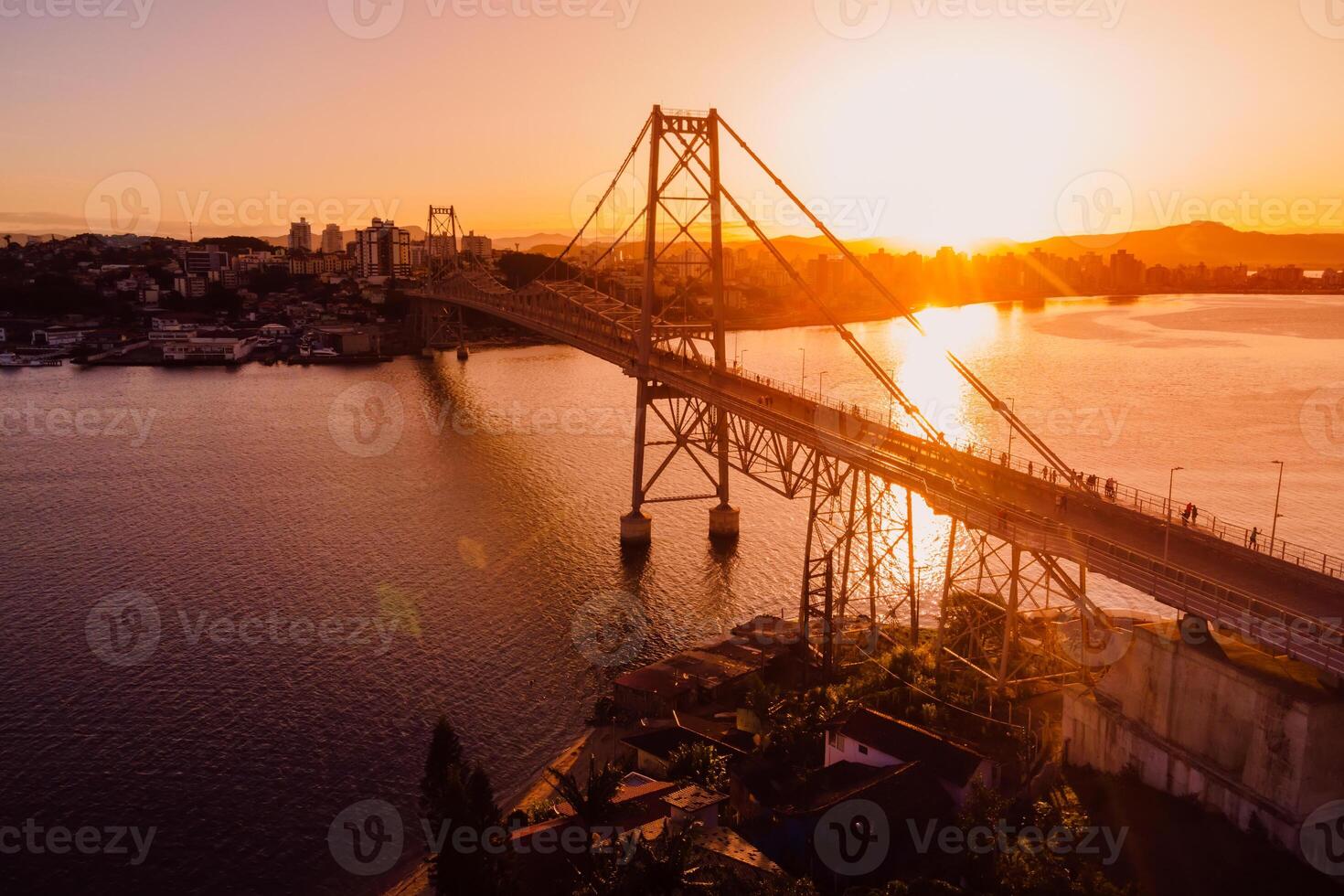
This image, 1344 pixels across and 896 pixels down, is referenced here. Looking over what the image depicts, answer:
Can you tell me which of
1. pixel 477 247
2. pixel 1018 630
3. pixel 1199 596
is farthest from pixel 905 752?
pixel 477 247

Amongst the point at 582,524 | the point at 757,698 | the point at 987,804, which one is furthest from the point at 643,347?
the point at 987,804

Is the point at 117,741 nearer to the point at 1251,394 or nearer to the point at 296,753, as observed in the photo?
the point at 296,753

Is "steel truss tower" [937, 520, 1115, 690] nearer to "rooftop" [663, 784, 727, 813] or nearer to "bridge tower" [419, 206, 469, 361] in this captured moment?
"rooftop" [663, 784, 727, 813]

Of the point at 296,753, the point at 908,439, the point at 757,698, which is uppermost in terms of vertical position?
the point at 908,439

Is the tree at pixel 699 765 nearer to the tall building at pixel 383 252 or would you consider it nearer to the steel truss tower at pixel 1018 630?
the steel truss tower at pixel 1018 630

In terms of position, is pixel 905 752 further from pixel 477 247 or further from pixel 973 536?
pixel 477 247

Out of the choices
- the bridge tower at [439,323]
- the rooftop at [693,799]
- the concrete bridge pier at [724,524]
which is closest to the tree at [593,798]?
the rooftop at [693,799]

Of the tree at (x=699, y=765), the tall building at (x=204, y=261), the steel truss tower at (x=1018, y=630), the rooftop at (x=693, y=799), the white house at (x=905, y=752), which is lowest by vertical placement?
the tree at (x=699, y=765)

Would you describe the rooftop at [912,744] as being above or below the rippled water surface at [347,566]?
above
